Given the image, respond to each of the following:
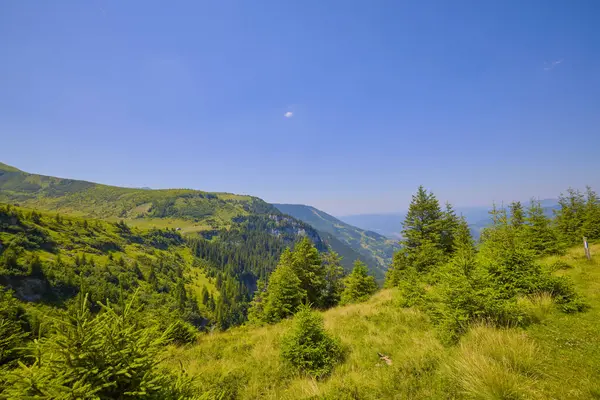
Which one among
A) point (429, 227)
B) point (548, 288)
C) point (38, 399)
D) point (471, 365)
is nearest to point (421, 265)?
point (429, 227)

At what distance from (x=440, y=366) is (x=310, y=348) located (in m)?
3.53

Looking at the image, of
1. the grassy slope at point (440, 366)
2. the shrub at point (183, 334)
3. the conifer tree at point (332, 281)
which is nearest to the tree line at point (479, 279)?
the grassy slope at point (440, 366)

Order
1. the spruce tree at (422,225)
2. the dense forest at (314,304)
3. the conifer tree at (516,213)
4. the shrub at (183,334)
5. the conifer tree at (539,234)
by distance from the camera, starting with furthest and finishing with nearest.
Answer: the conifer tree at (516,213) < the spruce tree at (422,225) < the conifer tree at (539,234) < the shrub at (183,334) < the dense forest at (314,304)

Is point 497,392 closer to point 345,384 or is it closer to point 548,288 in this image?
point 345,384

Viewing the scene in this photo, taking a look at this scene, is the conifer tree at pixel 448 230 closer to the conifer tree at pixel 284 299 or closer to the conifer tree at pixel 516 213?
the conifer tree at pixel 516 213

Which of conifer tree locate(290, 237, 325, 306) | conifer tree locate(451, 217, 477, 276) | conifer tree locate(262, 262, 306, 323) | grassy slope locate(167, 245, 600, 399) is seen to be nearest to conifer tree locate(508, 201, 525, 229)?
conifer tree locate(451, 217, 477, 276)

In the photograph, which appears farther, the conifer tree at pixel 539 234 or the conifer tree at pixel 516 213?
the conifer tree at pixel 516 213

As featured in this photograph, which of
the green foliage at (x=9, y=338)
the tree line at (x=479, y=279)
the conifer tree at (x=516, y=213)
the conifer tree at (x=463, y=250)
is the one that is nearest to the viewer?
the green foliage at (x=9, y=338)

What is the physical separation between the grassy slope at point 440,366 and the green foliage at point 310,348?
13.9 inches

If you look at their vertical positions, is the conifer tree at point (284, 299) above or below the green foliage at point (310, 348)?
below

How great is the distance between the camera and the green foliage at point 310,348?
7.38m

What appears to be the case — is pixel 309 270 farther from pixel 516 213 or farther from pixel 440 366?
pixel 516 213

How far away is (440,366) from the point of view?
575cm

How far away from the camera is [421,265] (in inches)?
946
